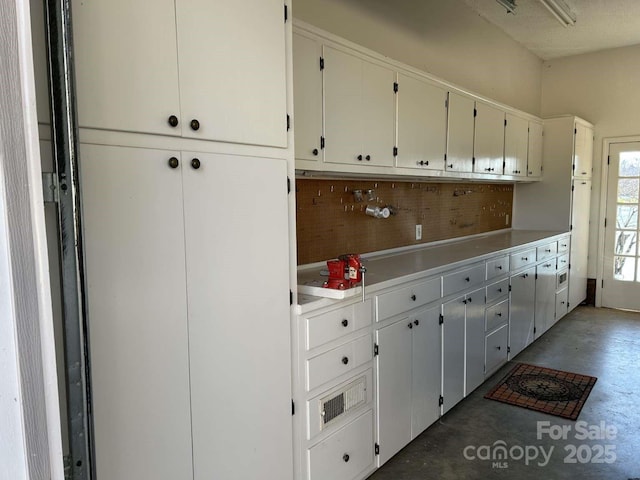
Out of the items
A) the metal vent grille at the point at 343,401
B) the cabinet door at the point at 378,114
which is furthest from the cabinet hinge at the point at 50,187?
the cabinet door at the point at 378,114

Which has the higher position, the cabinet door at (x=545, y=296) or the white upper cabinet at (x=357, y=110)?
the white upper cabinet at (x=357, y=110)

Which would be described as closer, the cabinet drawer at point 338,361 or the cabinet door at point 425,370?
the cabinet drawer at point 338,361

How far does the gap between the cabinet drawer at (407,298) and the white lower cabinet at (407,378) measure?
65 mm

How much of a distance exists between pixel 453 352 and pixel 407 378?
1.89 feet

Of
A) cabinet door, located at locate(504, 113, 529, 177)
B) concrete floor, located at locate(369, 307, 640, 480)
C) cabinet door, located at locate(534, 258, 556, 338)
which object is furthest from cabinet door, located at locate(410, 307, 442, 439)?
cabinet door, located at locate(504, 113, 529, 177)

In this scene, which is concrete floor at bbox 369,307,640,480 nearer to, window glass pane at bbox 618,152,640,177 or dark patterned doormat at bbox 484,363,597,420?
dark patterned doormat at bbox 484,363,597,420

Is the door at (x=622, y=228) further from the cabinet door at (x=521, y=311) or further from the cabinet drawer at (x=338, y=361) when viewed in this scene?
the cabinet drawer at (x=338, y=361)

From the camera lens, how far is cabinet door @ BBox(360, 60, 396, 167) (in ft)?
8.70

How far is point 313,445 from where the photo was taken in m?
2.02

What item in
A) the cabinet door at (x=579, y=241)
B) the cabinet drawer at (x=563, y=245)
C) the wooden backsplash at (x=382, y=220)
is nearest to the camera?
the wooden backsplash at (x=382, y=220)

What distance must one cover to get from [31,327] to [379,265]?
7.29 feet

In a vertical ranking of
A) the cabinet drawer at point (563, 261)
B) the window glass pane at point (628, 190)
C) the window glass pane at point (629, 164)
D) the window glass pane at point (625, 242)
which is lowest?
the cabinet drawer at point (563, 261)

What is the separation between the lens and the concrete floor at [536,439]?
2.47m

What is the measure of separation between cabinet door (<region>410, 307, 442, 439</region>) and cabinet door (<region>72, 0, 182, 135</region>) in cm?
182
